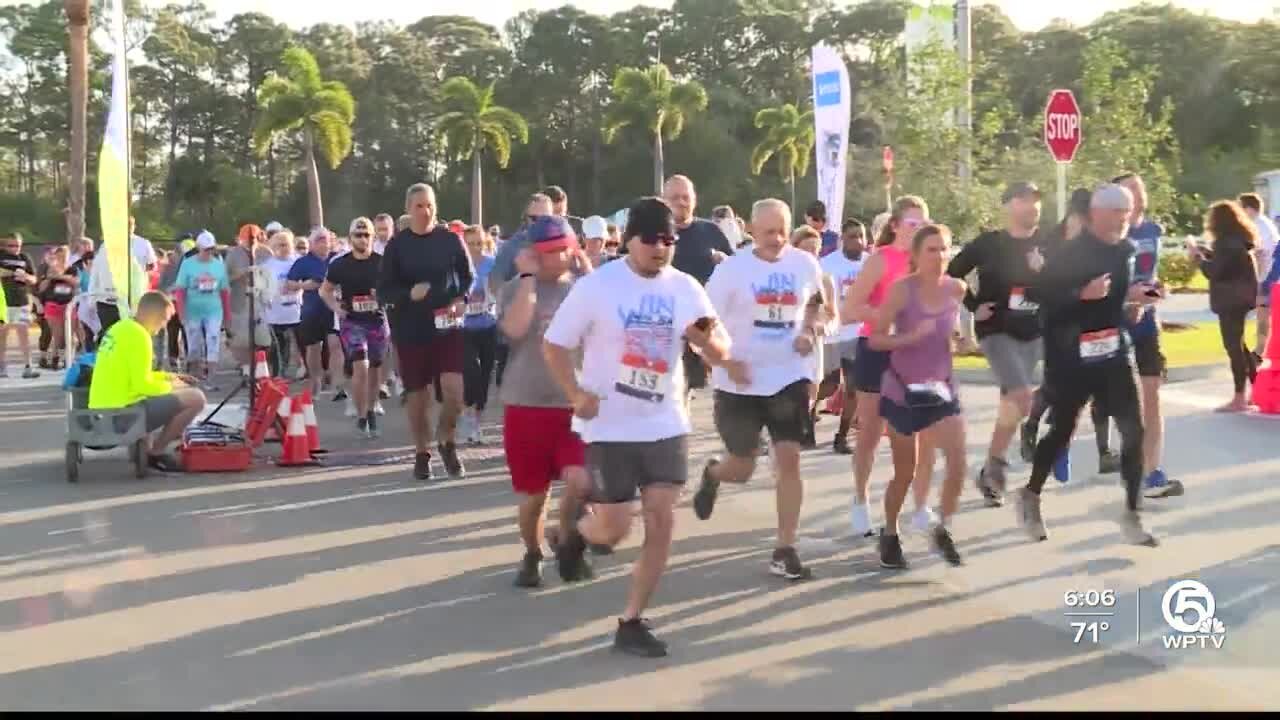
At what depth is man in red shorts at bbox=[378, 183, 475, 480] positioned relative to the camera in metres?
10.8

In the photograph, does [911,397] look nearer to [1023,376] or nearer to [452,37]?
[1023,376]

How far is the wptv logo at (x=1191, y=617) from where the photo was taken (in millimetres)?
6105

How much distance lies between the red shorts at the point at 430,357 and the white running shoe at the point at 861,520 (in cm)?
333

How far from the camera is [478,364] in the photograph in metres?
13.4

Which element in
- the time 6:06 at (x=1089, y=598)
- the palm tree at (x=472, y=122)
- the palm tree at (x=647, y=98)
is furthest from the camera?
the palm tree at (x=647, y=98)

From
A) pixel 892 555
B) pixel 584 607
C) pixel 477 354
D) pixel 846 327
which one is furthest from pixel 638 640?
pixel 477 354

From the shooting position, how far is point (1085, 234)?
26.6 ft

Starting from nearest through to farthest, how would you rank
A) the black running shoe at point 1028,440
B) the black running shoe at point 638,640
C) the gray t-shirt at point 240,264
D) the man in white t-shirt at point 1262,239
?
the black running shoe at point 638,640 < the black running shoe at point 1028,440 < the man in white t-shirt at point 1262,239 < the gray t-shirt at point 240,264

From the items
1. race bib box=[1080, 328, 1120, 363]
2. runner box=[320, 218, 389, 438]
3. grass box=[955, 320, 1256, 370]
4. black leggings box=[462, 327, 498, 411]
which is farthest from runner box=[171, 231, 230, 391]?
A: race bib box=[1080, 328, 1120, 363]

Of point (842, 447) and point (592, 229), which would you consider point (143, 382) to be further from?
point (842, 447)

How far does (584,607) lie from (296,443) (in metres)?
5.62

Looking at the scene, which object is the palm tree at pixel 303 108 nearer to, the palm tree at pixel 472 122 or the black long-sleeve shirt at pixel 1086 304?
the palm tree at pixel 472 122

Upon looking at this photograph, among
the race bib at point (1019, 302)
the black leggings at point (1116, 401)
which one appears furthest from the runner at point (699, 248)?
the black leggings at point (1116, 401)

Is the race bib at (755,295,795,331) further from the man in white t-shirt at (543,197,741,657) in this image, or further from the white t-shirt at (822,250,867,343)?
the white t-shirt at (822,250,867,343)
